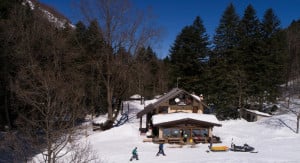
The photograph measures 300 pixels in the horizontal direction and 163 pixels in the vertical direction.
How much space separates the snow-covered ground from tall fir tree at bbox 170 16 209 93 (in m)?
10.6

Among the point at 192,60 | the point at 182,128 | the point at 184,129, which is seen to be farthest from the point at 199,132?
the point at 192,60

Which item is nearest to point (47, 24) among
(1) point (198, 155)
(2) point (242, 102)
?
(1) point (198, 155)

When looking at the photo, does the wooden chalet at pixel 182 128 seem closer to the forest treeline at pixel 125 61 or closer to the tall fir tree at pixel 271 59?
the forest treeline at pixel 125 61

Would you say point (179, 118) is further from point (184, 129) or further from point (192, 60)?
point (192, 60)

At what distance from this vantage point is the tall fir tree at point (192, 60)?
45.5 metres

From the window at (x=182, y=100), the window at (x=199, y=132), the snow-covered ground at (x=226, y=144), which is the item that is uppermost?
the window at (x=182, y=100)

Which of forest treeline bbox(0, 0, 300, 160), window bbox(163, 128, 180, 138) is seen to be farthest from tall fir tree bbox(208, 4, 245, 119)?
window bbox(163, 128, 180, 138)

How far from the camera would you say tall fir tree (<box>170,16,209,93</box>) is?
45469 mm

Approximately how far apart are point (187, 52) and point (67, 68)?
21.9 meters

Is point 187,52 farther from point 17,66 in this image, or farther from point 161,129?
point 17,66

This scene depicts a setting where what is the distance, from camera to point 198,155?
21156 mm

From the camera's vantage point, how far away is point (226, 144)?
2559cm

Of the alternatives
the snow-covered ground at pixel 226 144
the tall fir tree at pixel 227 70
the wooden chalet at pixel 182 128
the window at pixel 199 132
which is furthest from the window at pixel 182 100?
the tall fir tree at pixel 227 70

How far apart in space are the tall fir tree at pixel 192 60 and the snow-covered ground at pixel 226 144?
417 inches
